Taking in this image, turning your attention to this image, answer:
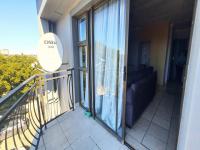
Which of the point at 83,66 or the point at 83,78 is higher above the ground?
the point at 83,66

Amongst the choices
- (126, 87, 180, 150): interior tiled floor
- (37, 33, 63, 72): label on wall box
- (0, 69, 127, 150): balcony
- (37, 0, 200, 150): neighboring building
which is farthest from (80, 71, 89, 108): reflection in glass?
(126, 87, 180, 150): interior tiled floor

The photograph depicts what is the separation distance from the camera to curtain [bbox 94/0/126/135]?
1.55 m

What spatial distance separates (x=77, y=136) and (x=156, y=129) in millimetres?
1348

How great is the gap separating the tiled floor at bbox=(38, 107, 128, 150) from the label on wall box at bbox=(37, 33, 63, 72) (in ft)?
4.04

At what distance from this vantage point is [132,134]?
1.74m

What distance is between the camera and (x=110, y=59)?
5.69 ft

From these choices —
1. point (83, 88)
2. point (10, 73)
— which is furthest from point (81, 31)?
point (10, 73)

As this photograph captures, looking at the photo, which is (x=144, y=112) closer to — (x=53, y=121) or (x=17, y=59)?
(x=53, y=121)

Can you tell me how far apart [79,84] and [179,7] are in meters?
3.07

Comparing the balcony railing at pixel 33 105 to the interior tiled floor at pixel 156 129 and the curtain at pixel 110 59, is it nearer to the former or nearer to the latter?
the curtain at pixel 110 59

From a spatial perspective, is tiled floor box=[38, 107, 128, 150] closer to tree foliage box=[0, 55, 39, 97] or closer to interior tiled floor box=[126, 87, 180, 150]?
interior tiled floor box=[126, 87, 180, 150]

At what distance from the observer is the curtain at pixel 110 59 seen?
5.10ft

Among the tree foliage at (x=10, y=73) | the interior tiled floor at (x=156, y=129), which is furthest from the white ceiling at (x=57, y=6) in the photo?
the tree foliage at (x=10, y=73)

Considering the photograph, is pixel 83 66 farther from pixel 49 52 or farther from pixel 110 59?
pixel 110 59
